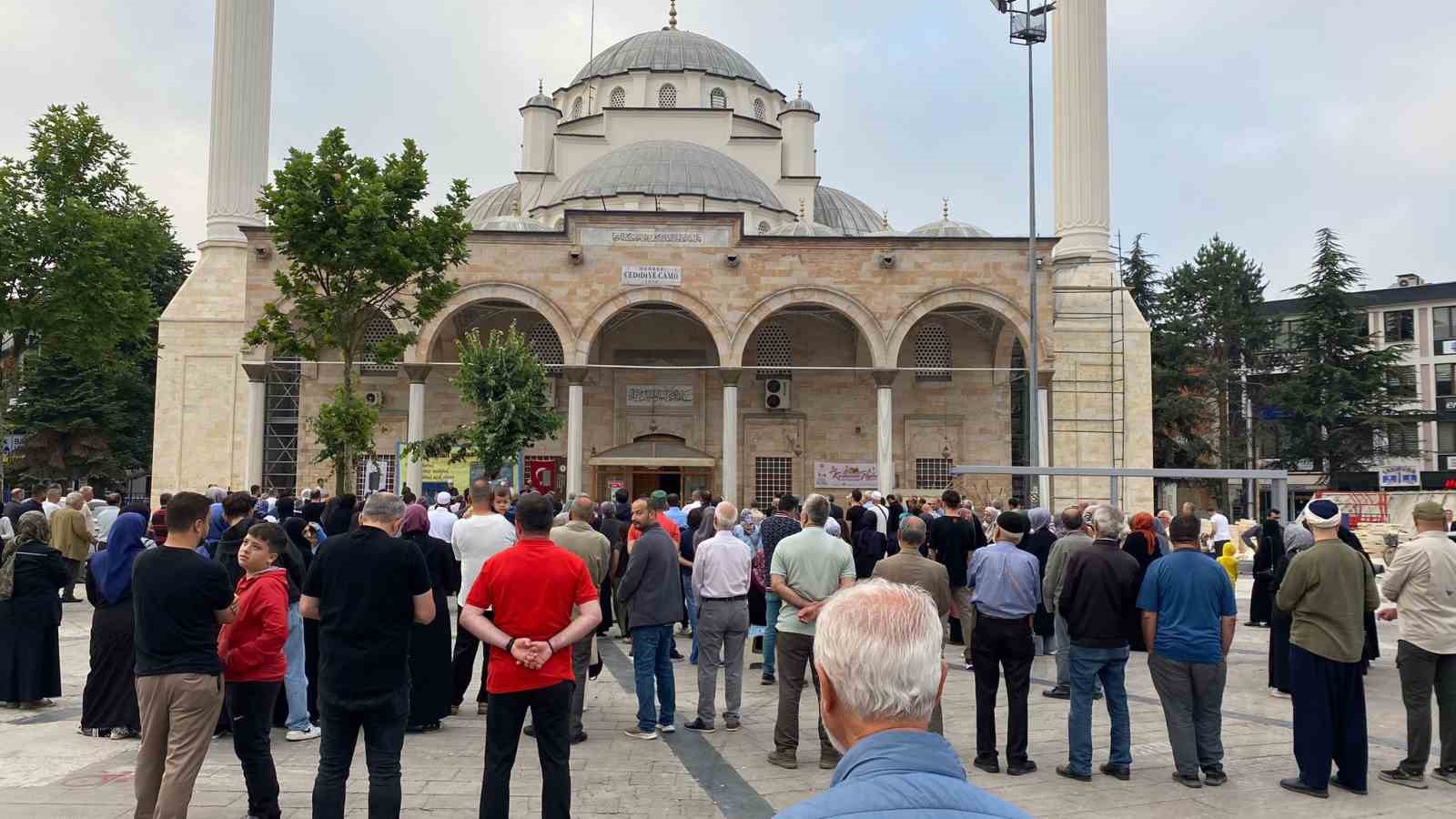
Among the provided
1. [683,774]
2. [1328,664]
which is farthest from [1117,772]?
[683,774]

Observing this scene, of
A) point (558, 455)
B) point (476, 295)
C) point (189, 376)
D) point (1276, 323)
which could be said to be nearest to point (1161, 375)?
point (1276, 323)

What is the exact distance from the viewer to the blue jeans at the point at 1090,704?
6.58 m

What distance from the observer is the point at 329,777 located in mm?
4805

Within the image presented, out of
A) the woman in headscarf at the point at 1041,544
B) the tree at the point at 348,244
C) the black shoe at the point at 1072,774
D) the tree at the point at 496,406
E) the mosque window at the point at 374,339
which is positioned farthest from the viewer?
the mosque window at the point at 374,339

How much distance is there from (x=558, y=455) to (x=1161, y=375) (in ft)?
82.5

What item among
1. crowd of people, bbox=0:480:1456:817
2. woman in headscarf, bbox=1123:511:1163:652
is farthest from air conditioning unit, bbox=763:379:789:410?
woman in headscarf, bbox=1123:511:1163:652

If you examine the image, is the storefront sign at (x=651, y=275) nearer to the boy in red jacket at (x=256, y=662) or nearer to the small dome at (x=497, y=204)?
the small dome at (x=497, y=204)

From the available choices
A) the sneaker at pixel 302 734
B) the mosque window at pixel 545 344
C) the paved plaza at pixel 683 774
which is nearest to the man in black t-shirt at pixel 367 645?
the paved plaza at pixel 683 774

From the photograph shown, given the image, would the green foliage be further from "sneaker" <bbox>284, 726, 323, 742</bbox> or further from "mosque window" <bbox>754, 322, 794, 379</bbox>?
"mosque window" <bbox>754, 322, 794, 379</bbox>

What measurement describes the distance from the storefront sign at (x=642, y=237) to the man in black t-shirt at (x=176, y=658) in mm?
22576

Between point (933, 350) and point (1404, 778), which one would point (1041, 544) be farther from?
point (933, 350)

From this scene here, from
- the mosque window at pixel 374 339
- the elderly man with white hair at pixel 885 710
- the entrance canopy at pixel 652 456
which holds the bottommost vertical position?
the elderly man with white hair at pixel 885 710

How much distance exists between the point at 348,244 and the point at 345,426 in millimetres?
3160

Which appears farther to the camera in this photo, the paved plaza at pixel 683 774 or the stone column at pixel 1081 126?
the stone column at pixel 1081 126
